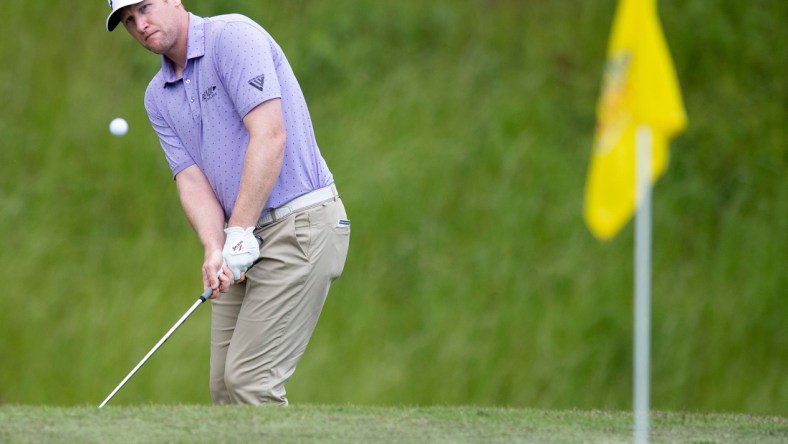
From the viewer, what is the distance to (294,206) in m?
4.84

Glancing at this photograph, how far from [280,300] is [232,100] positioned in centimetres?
74

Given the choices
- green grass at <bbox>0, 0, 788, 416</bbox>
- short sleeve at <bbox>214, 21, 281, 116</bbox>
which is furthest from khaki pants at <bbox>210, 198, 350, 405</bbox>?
green grass at <bbox>0, 0, 788, 416</bbox>

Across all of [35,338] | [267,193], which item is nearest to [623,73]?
[267,193]

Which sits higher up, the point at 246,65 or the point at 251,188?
the point at 246,65

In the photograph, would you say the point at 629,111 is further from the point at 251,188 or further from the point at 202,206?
the point at 202,206

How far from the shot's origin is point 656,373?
11.3 m

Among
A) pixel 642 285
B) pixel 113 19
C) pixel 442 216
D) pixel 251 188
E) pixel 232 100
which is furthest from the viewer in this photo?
pixel 442 216

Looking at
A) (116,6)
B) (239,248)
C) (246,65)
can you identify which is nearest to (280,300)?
(239,248)

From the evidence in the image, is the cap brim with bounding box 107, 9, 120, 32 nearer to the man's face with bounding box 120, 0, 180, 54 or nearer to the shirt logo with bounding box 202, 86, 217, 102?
the man's face with bounding box 120, 0, 180, 54

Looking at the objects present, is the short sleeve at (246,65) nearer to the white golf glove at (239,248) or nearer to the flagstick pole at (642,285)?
the white golf glove at (239,248)

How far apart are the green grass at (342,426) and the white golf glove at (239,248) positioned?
0.53m

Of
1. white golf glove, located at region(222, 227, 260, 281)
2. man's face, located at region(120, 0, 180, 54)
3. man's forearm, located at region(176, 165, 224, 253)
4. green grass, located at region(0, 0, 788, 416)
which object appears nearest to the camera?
white golf glove, located at region(222, 227, 260, 281)

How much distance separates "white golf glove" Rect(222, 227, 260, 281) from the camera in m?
4.64

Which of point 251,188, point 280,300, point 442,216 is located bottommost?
point 442,216
